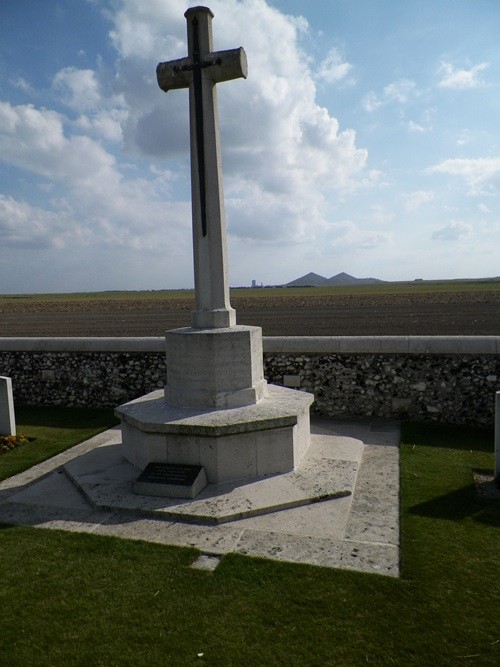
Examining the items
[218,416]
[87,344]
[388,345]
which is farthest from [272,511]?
[87,344]

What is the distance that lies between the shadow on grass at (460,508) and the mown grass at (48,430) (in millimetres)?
5879

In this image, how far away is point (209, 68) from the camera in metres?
6.71

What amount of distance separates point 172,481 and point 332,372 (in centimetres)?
480

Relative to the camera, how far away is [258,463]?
20.5ft

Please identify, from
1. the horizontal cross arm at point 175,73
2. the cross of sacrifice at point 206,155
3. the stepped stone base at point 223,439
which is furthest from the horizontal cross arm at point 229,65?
the stepped stone base at point 223,439

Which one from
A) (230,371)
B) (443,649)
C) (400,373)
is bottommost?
(443,649)

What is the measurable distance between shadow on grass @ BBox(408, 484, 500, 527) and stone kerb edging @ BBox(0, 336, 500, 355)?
3693 mm

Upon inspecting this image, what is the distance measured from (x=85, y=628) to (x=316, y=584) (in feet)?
6.28

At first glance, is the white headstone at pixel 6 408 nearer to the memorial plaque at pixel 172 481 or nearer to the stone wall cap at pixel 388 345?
the memorial plaque at pixel 172 481

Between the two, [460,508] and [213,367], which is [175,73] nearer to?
[213,367]

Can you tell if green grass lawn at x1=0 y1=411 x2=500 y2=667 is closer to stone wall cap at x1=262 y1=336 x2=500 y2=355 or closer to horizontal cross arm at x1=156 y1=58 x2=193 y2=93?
stone wall cap at x1=262 y1=336 x2=500 y2=355

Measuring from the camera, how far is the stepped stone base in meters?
6.04

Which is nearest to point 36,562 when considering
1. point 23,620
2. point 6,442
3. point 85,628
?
point 23,620

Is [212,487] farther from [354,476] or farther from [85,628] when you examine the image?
[85,628]
